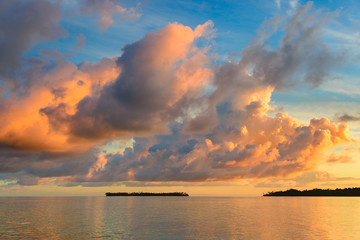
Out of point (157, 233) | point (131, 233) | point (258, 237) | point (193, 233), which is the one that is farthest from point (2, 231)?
point (258, 237)

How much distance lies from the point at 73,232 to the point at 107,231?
884cm

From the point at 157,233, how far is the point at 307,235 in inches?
1511

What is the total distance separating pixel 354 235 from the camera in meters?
87.4

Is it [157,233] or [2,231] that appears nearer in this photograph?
[157,233]

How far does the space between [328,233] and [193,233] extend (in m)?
37.1

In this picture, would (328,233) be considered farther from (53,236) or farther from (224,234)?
(53,236)

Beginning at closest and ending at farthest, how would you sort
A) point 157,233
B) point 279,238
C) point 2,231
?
1. point 279,238
2. point 157,233
3. point 2,231

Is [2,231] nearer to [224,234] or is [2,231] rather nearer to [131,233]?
[131,233]

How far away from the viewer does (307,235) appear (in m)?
85.7

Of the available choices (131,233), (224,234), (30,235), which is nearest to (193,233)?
(224,234)

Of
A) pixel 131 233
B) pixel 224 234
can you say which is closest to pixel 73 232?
pixel 131 233

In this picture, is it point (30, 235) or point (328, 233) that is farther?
point (328, 233)

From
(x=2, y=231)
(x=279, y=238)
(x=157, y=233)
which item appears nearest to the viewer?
(x=279, y=238)

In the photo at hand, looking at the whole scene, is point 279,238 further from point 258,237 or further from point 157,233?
point 157,233
